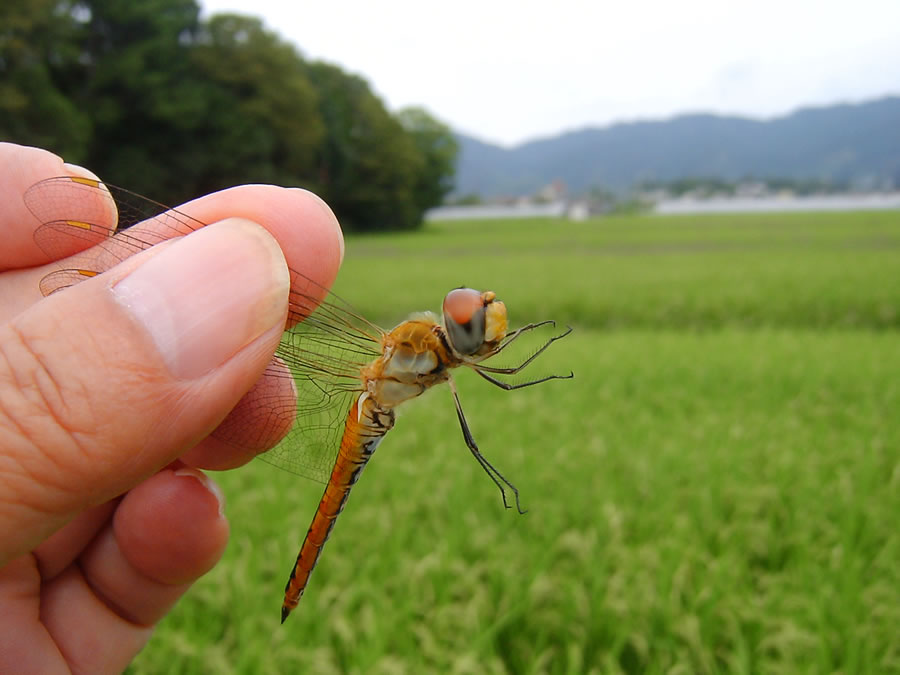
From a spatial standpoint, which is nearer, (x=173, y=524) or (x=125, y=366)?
(x=125, y=366)

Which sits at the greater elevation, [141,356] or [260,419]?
[141,356]

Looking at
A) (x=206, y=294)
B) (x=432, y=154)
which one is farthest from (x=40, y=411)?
(x=432, y=154)

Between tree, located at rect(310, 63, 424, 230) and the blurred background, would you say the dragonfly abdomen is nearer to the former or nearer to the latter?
the blurred background

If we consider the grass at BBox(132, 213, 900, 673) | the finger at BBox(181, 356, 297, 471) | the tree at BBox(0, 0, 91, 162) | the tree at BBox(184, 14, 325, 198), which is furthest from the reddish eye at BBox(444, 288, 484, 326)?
the tree at BBox(184, 14, 325, 198)

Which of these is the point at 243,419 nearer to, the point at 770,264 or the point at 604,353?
the point at 604,353

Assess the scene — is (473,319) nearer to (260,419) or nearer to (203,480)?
(260,419)

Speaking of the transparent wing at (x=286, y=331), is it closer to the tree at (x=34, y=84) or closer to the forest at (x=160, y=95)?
the tree at (x=34, y=84)

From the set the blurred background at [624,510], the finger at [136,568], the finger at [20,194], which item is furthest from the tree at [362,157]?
the finger at [136,568]
